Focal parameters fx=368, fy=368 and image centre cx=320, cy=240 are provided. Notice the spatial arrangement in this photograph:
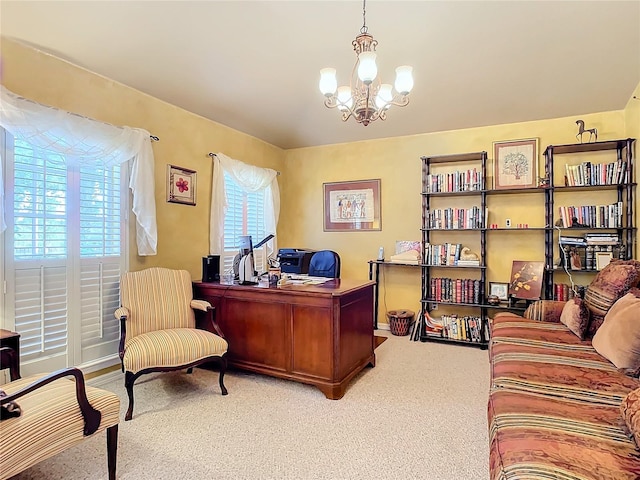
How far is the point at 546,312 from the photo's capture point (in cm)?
301

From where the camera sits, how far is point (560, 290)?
3.73 meters

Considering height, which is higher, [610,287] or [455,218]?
[455,218]

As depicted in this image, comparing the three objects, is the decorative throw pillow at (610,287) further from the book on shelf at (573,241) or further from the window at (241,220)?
the window at (241,220)

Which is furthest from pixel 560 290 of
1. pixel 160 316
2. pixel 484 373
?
pixel 160 316

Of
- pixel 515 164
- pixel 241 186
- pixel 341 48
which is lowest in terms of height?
pixel 241 186

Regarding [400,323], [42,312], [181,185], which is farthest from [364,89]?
[400,323]

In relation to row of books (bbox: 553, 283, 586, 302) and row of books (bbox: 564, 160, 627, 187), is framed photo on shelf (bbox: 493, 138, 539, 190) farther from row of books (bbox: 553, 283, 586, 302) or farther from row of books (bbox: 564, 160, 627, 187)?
row of books (bbox: 553, 283, 586, 302)

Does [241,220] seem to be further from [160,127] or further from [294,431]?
[294,431]

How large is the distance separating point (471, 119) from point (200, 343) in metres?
3.50

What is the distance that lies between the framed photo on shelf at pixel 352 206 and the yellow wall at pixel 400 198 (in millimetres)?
82

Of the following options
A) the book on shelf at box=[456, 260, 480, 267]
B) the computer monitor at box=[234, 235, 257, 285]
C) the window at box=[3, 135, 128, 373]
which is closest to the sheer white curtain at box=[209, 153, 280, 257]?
the computer monitor at box=[234, 235, 257, 285]

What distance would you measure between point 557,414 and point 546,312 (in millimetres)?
1803

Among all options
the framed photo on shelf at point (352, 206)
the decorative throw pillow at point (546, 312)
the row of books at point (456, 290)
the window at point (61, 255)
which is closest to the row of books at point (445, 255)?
the row of books at point (456, 290)

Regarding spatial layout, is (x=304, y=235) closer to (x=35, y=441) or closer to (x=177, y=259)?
(x=177, y=259)
